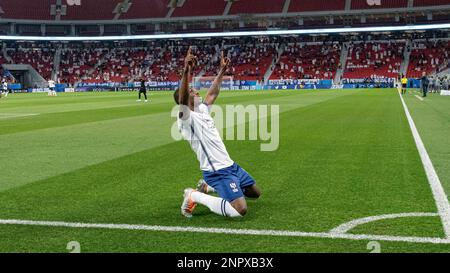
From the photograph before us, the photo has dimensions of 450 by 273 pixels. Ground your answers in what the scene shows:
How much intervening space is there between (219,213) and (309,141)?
7649 mm

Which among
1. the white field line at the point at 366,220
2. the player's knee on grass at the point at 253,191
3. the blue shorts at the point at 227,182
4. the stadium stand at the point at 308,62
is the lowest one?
the white field line at the point at 366,220

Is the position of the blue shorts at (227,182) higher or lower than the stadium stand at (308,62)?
lower

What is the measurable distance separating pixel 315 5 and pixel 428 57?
19.7 m

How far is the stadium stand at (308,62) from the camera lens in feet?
251

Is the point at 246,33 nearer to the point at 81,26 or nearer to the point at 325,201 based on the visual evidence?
the point at 81,26

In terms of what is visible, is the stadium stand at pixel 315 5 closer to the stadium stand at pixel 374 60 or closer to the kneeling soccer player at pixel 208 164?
the stadium stand at pixel 374 60

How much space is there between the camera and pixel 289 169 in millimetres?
9656

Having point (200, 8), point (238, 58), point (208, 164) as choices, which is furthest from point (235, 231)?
point (200, 8)

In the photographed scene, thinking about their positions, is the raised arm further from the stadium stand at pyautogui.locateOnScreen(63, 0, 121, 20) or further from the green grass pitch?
the stadium stand at pyautogui.locateOnScreen(63, 0, 121, 20)

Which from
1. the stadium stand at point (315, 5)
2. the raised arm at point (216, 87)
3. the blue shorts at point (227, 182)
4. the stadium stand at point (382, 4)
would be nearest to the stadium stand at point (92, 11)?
the stadium stand at point (315, 5)

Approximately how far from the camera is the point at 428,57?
2926 inches

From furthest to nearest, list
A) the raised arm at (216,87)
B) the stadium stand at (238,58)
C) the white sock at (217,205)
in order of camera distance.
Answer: the stadium stand at (238,58), the raised arm at (216,87), the white sock at (217,205)

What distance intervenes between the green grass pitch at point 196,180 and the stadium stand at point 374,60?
6006cm

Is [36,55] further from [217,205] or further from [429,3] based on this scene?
[217,205]
